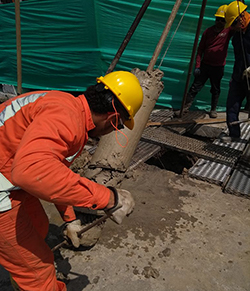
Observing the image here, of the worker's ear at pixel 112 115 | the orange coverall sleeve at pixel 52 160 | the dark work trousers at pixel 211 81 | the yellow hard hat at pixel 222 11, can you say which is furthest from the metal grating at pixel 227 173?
the yellow hard hat at pixel 222 11

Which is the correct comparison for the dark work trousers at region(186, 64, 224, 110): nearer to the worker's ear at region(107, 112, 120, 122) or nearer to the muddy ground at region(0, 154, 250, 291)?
the muddy ground at region(0, 154, 250, 291)

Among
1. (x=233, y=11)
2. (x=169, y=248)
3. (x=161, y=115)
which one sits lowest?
(x=169, y=248)

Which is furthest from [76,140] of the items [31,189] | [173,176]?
[173,176]

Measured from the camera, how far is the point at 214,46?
501cm

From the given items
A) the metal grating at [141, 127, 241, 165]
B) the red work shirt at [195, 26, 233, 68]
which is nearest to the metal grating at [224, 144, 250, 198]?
the metal grating at [141, 127, 241, 165]

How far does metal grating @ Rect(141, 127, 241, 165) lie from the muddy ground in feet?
2.36

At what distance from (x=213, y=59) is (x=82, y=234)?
4.27 m

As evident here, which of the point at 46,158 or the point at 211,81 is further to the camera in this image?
the point at 211,81

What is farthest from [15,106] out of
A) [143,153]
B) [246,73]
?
[246,73]

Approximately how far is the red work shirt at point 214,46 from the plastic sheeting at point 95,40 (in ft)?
1.16

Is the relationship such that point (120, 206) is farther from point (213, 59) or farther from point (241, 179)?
point (213, 59)

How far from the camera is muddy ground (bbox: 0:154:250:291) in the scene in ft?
7.04

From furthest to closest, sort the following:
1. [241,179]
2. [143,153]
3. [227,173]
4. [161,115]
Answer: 1. [161,115]
2. [143,153]
3. [227,173]
4. [241,179]

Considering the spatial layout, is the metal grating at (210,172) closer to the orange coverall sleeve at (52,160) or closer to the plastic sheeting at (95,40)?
the orange coverall sleeve at (52,160)
